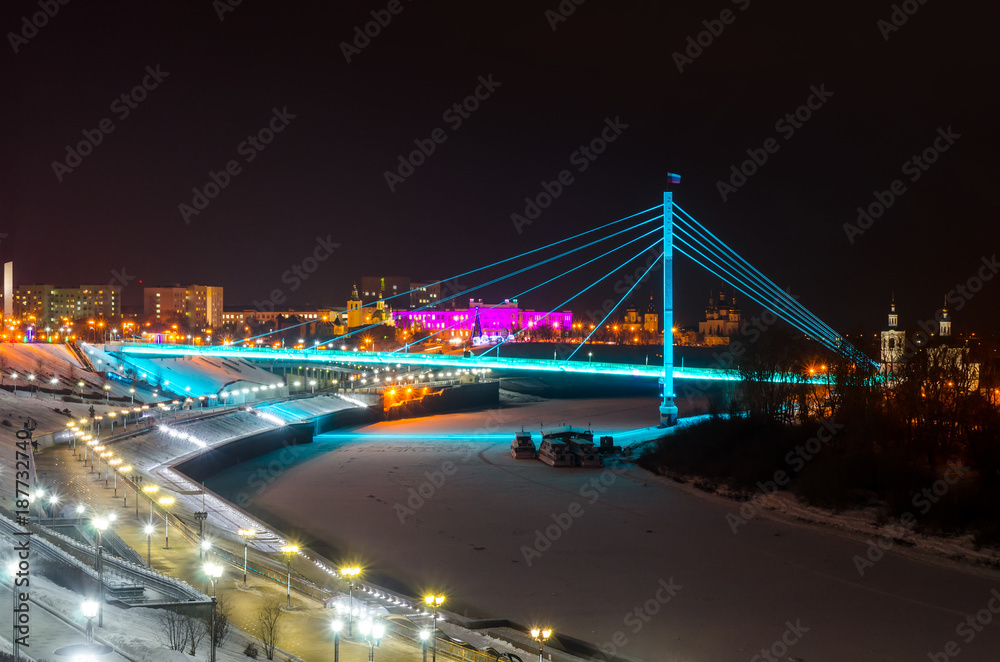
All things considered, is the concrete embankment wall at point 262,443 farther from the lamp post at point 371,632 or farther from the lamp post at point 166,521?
the lamp post at point 371,632

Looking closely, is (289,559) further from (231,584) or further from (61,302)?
(61,302)

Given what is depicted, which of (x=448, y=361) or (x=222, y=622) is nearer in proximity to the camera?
(x=222, y=622)

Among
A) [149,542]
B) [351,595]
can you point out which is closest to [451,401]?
[149,542]

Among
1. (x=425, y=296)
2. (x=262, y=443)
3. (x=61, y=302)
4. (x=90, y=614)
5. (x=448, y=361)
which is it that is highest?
(x=425, y=296)

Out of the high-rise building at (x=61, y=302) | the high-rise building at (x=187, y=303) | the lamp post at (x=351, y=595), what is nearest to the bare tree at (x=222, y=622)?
the lamp post at (x=351, y=595)

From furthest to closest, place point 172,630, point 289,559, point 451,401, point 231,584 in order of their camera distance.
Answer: point 451,401
point 289,559
point 231,584
point 172,630

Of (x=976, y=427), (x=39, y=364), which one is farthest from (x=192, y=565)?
(x=39, y=364)
